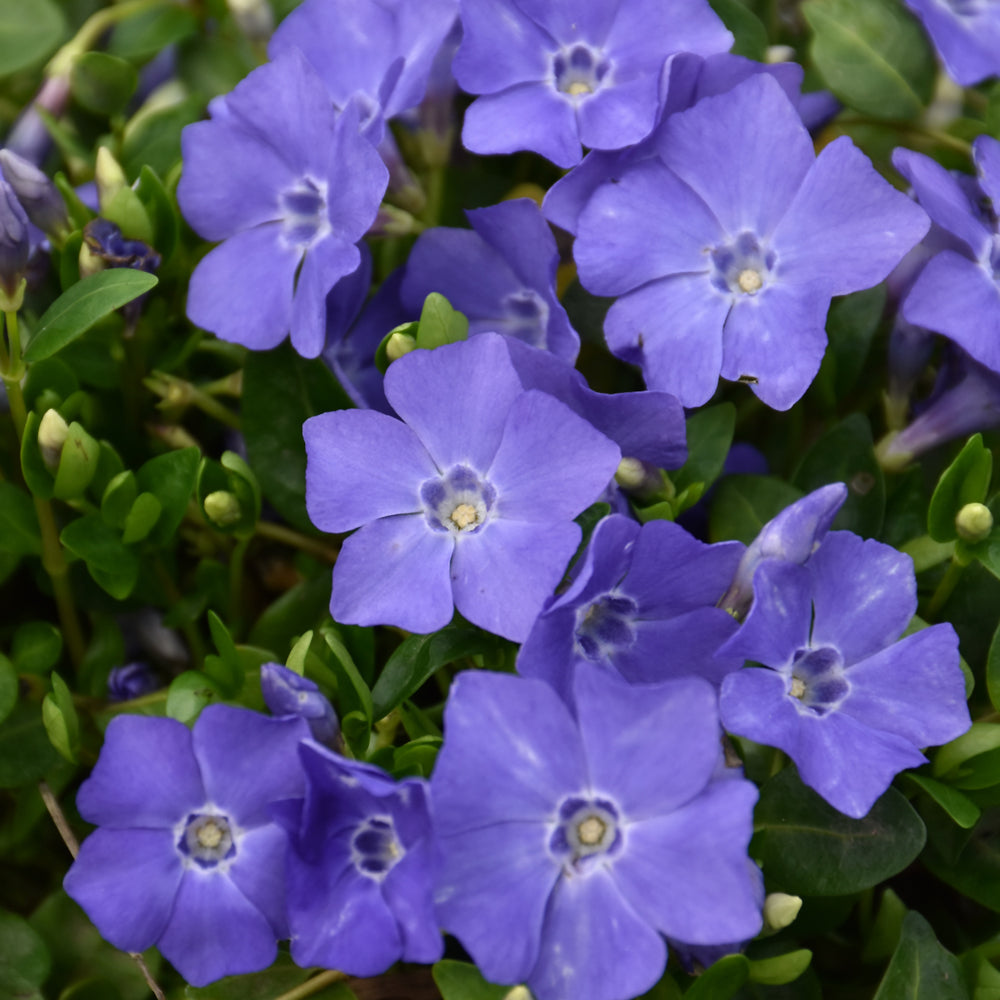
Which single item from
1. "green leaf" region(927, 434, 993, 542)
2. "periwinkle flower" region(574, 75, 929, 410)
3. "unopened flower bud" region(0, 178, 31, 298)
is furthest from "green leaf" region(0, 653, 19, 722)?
"green leaf" region(927, 434, 993, 542)

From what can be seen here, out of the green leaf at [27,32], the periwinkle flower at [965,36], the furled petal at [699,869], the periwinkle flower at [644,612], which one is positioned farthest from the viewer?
the green leaf at [27,32]

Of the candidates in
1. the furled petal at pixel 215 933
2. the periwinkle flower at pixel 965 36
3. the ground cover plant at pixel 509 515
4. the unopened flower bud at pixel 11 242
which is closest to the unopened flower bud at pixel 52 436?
the ground cover plant at pixel 509 515

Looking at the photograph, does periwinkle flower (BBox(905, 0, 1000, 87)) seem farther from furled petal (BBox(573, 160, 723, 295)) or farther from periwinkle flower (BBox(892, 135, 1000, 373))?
furled petal (BBox(573, 160, 723, 295))

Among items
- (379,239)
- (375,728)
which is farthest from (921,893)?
(379,239)

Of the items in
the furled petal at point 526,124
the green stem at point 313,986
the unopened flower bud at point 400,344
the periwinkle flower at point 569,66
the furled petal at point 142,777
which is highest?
the periwinkle flower at point 569,66

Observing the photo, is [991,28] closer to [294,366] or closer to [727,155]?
[727,155]

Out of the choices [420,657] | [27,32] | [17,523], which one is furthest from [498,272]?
[27,32]

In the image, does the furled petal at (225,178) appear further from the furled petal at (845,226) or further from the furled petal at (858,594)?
the furled petal at (858,594)
